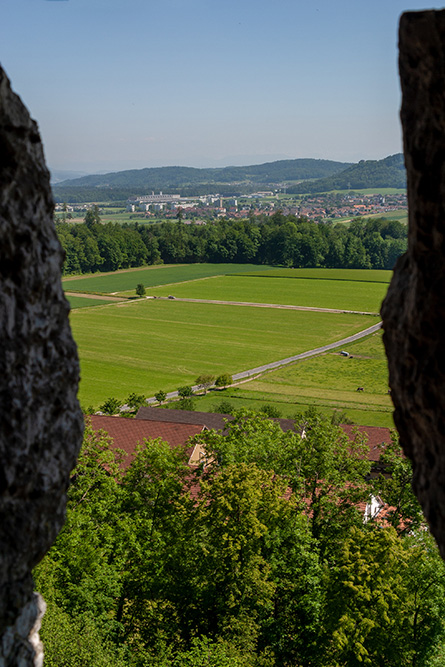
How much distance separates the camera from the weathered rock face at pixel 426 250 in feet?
16.8

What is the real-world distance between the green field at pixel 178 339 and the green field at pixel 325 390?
657 centimetres

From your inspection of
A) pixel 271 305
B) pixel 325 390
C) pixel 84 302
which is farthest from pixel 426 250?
pixel 84 302

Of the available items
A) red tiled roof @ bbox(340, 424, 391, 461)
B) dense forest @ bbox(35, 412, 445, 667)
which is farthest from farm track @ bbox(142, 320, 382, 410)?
dense forest @ bbox(35, 412, 445, 667)

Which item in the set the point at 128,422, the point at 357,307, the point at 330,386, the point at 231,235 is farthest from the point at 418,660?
the point at 231,235

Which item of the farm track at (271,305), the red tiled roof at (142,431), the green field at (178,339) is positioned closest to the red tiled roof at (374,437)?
the red tiled roof at (142,431)

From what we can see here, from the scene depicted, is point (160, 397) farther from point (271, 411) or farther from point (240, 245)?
point (240, 245)

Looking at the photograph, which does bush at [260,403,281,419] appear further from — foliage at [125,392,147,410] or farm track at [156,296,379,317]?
farm track at [156,296,379,317]

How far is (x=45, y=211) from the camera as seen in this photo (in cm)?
592

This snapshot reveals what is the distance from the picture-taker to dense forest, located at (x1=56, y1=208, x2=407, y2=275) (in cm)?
16588

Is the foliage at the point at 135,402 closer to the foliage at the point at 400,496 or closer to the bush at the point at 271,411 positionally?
the bush at the point at 271,411

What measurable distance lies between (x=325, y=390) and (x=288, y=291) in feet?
220

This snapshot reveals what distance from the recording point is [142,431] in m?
39.8

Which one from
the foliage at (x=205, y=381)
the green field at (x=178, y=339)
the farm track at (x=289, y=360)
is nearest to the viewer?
the foliage at (x=205, y=381)

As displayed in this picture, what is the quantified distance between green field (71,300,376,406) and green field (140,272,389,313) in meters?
8.08
